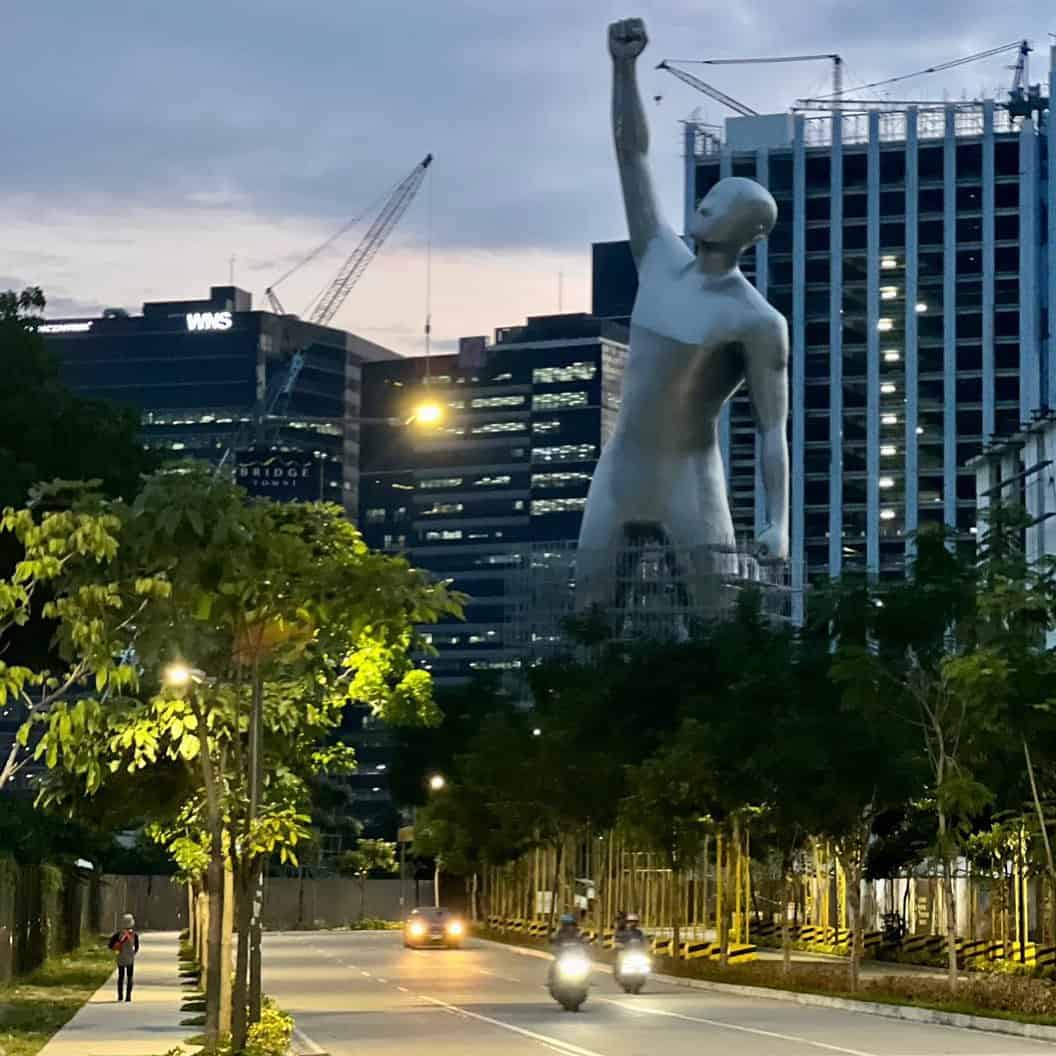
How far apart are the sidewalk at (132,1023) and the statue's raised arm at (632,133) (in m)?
48.3

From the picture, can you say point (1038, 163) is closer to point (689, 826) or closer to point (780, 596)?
point (780, 596)

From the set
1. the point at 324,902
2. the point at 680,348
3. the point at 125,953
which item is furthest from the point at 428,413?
the point at 324,902

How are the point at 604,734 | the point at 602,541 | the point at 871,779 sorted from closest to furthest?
the point at 871,779
the point at 604,734
the point at 602,541

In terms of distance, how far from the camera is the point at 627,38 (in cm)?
9275

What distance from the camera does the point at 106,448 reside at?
4031cm

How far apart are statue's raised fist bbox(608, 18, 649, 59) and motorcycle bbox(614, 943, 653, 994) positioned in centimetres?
5329

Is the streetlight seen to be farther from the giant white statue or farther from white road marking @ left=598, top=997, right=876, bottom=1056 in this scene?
the giant white statue

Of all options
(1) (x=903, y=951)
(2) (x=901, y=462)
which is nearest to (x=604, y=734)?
(1) (x=903, y=951)

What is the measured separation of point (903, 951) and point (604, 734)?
11.6 m

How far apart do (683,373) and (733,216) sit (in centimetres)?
781

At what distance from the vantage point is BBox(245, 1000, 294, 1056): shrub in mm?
24208

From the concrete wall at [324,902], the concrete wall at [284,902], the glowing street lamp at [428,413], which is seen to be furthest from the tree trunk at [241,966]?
the concrete wall at [324,902]

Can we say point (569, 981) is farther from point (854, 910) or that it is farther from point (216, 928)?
point (216, 928)

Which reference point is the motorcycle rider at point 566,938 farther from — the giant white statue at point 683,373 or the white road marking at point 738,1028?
the giant white statue at point 683,373
